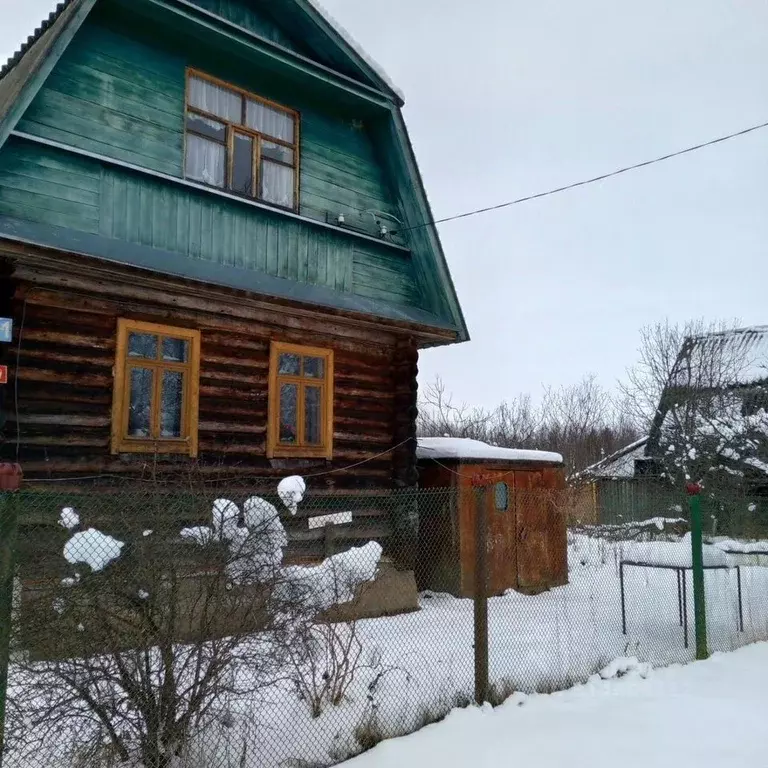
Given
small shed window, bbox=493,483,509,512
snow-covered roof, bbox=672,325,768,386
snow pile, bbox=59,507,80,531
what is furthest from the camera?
snow-covered roof, bbox=672,325,768,386

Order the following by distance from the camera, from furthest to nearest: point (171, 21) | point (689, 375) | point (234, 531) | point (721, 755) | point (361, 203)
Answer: point (689, 375) → point (361, 203) → point (171, 21) → point (721, 755) → point (234, 531)

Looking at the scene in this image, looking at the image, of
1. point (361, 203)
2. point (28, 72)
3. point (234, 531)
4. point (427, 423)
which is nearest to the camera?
point (234, 531)

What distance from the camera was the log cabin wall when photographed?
739cm

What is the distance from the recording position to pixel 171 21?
324 inches

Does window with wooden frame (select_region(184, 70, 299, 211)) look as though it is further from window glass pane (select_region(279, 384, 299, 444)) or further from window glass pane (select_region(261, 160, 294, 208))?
window glass pane (select_region(279, 384, 299, 444))

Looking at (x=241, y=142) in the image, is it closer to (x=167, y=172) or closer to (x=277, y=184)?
(x=277, y=184)

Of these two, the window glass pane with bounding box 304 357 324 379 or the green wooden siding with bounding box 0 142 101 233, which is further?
the window glass pane with bounding box 304 357 324 379

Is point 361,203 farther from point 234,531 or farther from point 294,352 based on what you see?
point 234,531

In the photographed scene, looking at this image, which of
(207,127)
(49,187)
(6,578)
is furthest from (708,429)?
(6,578)

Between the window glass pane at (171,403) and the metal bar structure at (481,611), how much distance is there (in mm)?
3891

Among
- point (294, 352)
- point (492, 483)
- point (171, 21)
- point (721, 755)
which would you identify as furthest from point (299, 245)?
point (721, 755)

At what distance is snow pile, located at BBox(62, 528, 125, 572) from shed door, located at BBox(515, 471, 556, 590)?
25.2ft

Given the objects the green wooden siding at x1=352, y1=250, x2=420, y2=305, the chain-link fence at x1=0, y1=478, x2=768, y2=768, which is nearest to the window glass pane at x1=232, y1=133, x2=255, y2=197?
the green wooden siding at x1=352, y1=250, x2=420, y2=305

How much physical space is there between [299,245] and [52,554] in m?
6.13
